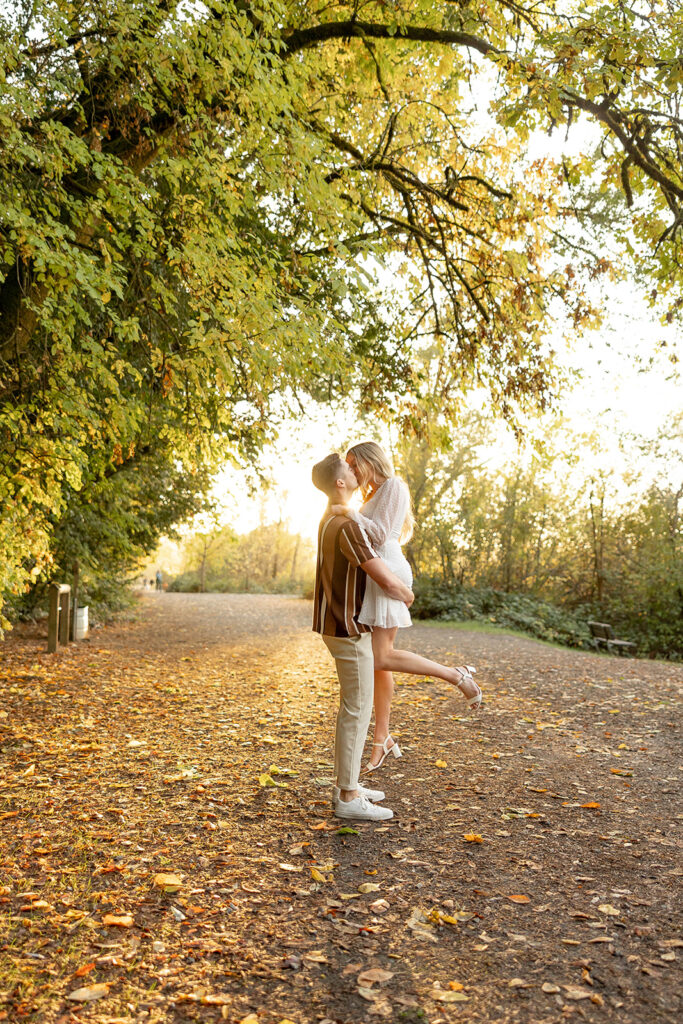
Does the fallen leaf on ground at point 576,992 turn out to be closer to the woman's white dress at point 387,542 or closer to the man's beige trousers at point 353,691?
the man's beige trousers at point 353,691

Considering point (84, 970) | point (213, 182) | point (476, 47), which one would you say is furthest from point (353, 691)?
point (476, 47)

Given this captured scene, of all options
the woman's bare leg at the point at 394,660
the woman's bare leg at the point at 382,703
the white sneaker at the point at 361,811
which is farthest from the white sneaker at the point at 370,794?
the woman's bare leg at the point at 394,660

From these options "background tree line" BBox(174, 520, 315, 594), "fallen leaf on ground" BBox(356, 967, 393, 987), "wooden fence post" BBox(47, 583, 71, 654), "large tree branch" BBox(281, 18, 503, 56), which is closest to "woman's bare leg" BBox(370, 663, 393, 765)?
"fallen leaf on ground" BBox(356, 967, 393, 987)

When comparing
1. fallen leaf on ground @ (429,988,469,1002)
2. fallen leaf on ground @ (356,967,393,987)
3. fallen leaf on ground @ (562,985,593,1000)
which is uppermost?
fallen leaf on ground @ (562,985,593,1000)

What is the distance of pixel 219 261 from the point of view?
605 centimetres

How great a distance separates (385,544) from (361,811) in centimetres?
156

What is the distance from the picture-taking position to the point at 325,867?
4043 mm

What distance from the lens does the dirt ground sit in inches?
114

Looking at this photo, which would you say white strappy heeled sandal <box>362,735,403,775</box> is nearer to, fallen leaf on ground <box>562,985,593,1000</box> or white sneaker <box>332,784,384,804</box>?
white sneaker <box>332,784,384,804</box>

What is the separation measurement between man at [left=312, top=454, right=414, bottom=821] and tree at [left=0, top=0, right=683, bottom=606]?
2.02 m

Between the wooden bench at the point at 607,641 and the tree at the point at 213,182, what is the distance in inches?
347

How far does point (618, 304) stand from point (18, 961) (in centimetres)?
1574

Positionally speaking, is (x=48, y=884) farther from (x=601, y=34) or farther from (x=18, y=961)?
(x=601, y=34)

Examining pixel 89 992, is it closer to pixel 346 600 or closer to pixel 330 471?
pixel 346 600
